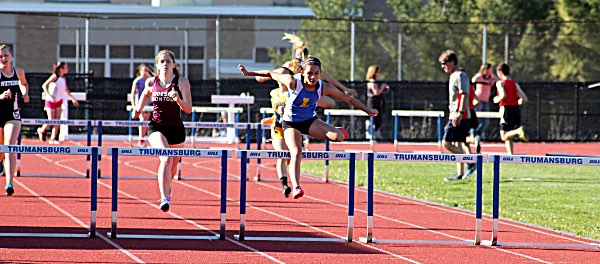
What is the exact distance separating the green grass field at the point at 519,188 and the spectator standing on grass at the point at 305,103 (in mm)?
2717

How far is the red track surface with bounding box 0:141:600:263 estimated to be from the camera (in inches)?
369

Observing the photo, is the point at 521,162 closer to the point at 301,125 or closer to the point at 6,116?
the point at 301,125

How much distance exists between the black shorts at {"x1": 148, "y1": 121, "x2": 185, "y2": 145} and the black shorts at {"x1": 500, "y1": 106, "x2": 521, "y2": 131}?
29.1 feet

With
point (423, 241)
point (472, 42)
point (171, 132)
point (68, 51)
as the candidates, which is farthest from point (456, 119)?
point (68, 51)

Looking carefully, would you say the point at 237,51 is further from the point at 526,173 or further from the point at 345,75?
the point at 526,173

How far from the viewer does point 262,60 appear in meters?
38.8

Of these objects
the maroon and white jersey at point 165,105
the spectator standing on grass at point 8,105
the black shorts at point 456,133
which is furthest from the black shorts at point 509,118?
the maroon and white jersey at point 165,105

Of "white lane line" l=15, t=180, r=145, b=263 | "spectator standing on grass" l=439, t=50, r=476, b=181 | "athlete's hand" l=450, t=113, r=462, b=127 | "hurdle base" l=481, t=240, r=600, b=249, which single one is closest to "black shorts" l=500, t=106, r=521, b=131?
"spectator standing on grass" l=439, t=50, r=476, b=181

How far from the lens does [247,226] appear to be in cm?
1147

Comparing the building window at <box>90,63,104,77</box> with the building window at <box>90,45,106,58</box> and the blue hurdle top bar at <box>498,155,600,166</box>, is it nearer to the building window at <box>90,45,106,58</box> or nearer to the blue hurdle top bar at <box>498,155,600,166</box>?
the building window at <box>90,45,106,58</box>

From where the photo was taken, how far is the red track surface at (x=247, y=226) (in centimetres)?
938

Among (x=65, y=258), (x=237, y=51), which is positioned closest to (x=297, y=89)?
(x=65, y=258)

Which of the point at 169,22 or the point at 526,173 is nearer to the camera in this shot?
the point at 526,173

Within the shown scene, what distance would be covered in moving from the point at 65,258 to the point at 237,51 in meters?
29.3
